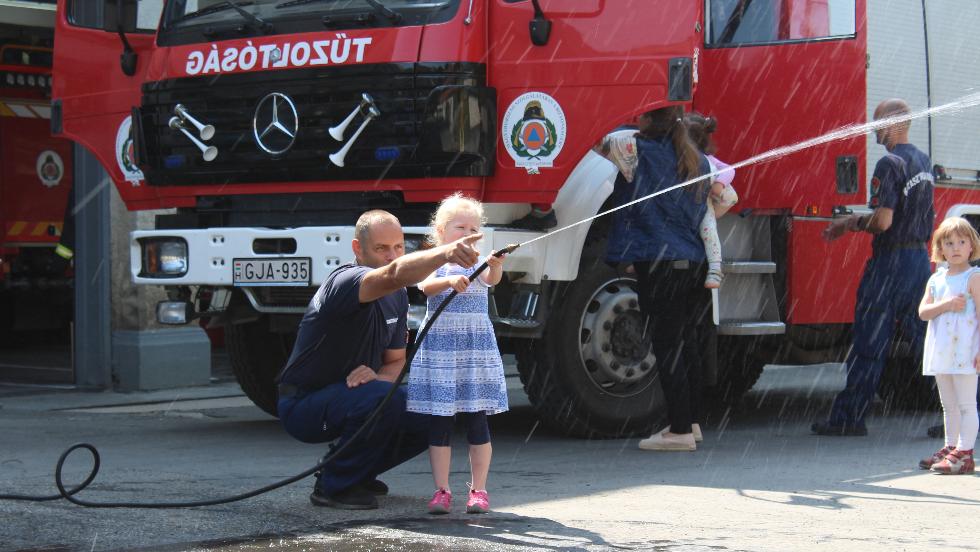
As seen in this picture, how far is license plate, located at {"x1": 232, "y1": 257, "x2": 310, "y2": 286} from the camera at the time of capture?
7.70 metres

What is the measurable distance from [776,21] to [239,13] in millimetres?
2862

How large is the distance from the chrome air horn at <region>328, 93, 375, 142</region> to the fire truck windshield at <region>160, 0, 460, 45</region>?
14.5 inches

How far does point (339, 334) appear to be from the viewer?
18.7ft

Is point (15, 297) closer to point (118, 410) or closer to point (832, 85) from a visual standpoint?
point (118, 410)

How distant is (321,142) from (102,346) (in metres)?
4.10

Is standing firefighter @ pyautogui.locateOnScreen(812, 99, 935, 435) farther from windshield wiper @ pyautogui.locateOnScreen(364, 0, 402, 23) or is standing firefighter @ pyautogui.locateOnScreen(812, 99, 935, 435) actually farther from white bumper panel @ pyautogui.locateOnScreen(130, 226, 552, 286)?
windshield wiper @ pyautogui.locateOnScreen(364, 0, 402, 23)

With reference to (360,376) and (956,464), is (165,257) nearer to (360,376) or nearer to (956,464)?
(360,376)

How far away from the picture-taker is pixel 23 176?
1595 cm

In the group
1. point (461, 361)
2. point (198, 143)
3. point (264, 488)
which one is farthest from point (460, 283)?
point (198, 143)

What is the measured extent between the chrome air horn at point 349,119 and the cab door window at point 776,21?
1.98 m

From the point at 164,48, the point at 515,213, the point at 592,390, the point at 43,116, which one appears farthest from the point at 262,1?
the point at 43,116

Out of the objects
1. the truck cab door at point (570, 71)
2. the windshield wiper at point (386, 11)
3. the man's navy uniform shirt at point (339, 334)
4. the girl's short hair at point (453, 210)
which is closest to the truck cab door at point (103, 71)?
the windshield wiper at point (386, 11)

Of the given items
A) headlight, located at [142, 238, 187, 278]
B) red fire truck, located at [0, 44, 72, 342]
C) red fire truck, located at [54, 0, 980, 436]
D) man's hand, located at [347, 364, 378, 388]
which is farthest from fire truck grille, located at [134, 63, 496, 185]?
red fire truck, located at [0, 44, 72, 342]


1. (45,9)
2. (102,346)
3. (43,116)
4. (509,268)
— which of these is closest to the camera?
(509,268)
